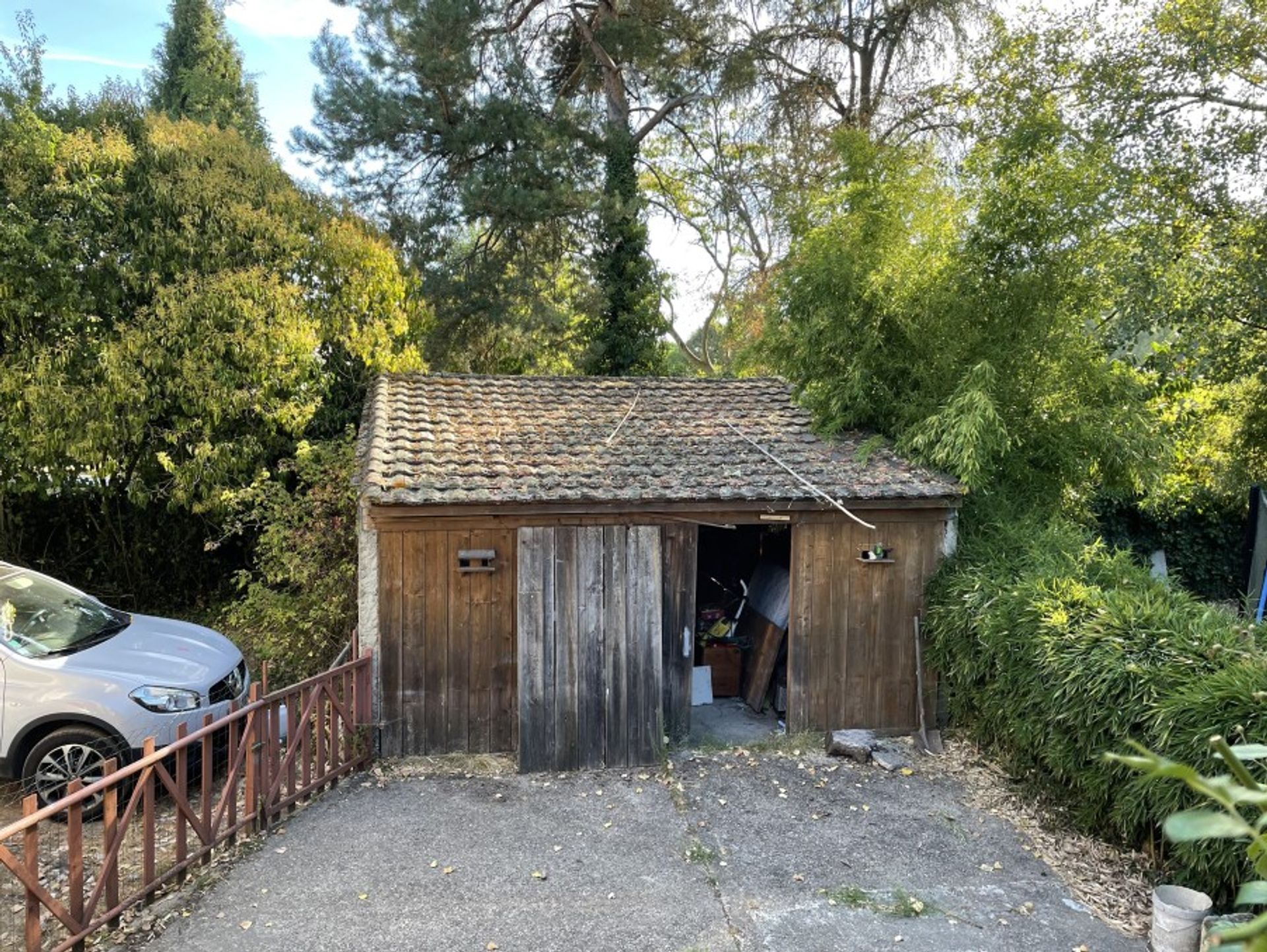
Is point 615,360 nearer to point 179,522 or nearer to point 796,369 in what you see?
point 796,369

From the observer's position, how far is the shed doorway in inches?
339

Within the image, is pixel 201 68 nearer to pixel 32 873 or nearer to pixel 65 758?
pixel 65 758

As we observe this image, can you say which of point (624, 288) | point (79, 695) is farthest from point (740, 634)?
point (624, 288)

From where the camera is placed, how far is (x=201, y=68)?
66.7 ft

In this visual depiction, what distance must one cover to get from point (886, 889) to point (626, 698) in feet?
9.28

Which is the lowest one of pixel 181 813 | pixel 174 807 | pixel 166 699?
pixel 174 807

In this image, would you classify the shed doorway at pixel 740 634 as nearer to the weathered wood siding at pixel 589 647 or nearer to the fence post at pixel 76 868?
the weathered wood siding at pixel 589 647

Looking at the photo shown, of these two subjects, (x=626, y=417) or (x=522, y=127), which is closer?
(x=626, y=417)

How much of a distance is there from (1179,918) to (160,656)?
24.1 feet

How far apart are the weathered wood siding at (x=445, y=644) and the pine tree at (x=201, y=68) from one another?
16.6m

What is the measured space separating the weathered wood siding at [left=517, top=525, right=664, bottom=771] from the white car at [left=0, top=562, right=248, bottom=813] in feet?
8.00

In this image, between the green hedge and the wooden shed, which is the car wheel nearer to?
the wooden shed

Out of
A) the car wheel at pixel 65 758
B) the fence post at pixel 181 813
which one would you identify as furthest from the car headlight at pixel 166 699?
the fence post at pixel 181 813

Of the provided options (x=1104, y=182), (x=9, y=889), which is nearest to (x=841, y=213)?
(x=1104, y=182)
